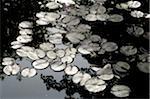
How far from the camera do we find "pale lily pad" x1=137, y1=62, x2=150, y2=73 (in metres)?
1.63

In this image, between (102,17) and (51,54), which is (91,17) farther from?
(51,54)

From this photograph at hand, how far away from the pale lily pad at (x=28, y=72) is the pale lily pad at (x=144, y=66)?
0.47m

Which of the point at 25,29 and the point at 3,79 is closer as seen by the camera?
the point at 3,79

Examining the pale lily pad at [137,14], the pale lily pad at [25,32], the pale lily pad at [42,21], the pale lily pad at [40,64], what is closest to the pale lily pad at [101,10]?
the pale lily pad at [137,14]

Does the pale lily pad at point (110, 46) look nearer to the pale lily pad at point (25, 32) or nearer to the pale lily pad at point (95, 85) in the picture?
the pale lily pad at point (95, 85)

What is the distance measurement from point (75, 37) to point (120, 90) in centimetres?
42

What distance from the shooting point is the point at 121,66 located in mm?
1654

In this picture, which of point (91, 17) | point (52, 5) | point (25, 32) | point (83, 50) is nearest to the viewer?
point (83, 50)

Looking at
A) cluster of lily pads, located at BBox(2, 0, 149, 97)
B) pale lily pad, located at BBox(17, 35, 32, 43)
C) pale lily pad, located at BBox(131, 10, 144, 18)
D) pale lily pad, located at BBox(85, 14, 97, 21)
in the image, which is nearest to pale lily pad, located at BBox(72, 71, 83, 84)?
cluster of lily pads, located at BBox(2, 0, 149, 97)

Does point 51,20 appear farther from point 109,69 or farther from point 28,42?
point 109,69

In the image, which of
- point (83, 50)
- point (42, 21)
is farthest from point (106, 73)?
point (42, 21)

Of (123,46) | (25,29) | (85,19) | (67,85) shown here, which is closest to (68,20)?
(85,19)

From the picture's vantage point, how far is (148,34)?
1.87 m

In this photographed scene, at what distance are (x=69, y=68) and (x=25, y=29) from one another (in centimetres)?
39
